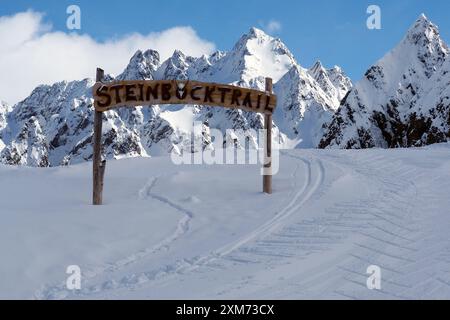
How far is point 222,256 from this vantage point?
338 inches

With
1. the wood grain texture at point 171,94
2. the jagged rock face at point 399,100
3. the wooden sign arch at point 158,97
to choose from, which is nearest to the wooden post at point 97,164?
the wooden sign arch at point 158,97

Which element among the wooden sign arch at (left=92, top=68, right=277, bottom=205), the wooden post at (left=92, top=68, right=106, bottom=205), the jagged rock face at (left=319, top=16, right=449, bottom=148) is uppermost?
the jagged rock face at (left=319, top=16, right=449, bottom=148)

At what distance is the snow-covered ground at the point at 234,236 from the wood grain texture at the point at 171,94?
89.6 inches

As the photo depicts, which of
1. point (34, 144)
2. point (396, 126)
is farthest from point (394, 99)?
point (34, 144)

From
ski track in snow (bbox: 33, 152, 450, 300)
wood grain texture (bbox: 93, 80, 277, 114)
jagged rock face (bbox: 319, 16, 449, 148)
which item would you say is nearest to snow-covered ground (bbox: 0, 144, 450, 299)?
ski track in snow (bbox: 33, 152, 450, 300)

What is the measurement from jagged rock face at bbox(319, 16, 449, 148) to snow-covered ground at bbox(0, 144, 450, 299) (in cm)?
5324

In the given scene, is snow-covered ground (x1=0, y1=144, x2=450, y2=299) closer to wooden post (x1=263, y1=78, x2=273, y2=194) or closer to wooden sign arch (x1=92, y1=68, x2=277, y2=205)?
wooden post (x1=263, y1=78, x2=273, y2=194)

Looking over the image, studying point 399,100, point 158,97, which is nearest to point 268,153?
point 158,97

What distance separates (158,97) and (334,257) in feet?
20.5

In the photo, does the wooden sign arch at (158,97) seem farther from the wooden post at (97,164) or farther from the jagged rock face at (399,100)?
the jagged rock face at (399,100)

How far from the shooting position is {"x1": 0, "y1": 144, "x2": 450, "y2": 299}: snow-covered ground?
7199mm

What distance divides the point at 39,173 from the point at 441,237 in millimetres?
13995

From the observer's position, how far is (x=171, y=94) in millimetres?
12648
